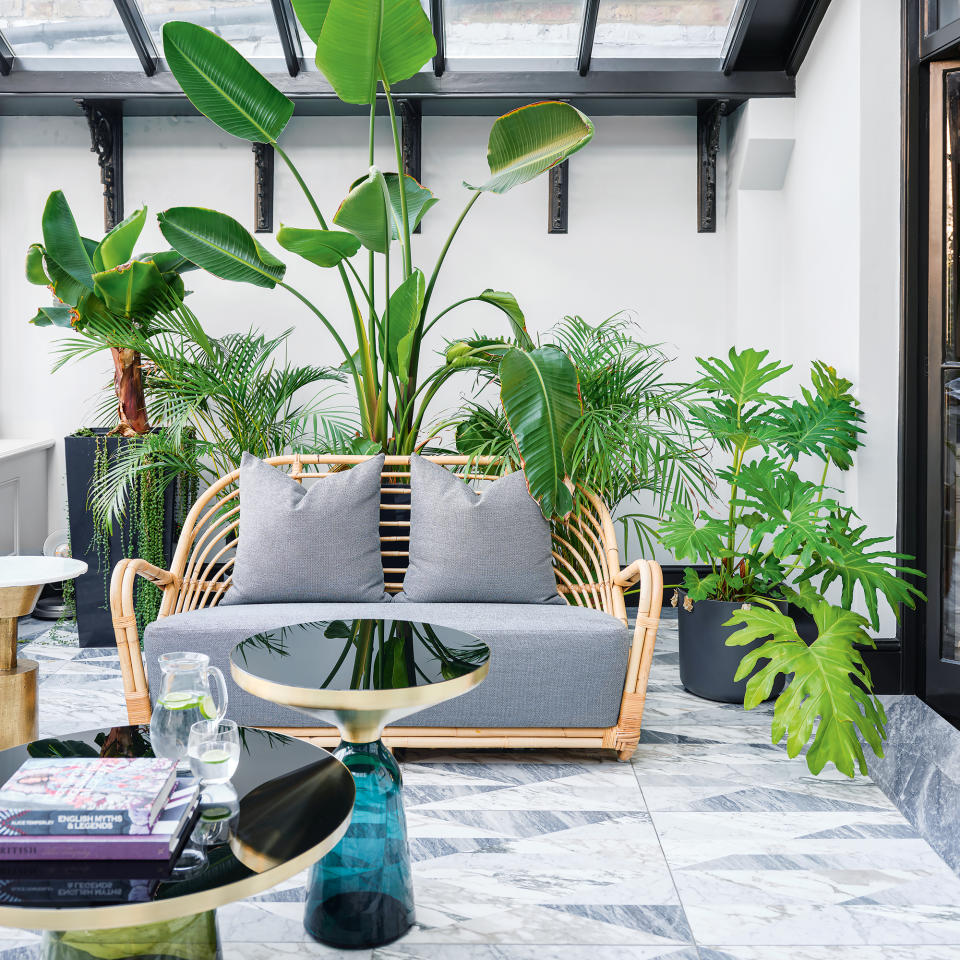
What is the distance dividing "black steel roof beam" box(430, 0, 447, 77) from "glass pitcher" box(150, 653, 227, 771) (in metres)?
3.41

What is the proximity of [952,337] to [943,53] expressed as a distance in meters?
0.91

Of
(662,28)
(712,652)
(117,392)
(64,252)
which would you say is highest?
(662,28)

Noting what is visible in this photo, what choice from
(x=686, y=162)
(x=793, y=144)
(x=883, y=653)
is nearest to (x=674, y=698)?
(x=883, y=653)

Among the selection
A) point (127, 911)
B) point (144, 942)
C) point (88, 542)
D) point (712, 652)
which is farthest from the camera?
point (88, 542)

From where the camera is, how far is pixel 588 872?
189 centimetres

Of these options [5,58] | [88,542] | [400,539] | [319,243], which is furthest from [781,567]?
[5,58]

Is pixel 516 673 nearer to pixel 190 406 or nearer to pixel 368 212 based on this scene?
pixel 368 212

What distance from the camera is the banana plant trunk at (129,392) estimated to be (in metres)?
3.75

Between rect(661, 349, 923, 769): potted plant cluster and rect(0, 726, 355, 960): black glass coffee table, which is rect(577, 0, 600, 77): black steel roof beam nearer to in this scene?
rect(661, 349, 923, 769): potted plant cluster

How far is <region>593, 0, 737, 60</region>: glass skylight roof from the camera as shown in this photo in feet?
12.8

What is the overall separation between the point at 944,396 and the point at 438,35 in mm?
2766

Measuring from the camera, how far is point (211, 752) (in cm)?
129

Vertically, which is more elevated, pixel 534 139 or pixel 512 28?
pixel 512 28

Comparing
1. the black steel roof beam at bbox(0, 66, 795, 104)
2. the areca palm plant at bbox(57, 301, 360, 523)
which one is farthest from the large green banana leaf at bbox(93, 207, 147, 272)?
the black steel roof beam at bbox(0, 66, 795, 104)
